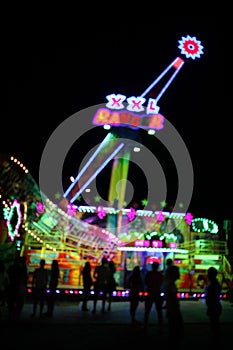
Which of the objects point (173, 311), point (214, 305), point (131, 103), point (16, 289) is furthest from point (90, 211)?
point (173, 311)

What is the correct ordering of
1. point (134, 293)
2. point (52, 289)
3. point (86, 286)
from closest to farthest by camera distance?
point (134, 293), point (52, 289), point (86, 286)

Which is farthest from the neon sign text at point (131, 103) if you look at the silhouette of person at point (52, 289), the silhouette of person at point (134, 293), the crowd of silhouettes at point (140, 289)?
the silhouette of person at point (134, 293)

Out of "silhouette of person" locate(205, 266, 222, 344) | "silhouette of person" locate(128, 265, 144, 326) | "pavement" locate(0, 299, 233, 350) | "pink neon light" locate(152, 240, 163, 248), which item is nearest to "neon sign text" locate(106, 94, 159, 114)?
"pink neon light" locate(152, 240, 163, 248)

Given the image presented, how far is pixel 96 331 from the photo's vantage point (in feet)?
33.0

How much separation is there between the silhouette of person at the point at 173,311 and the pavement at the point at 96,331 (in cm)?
24

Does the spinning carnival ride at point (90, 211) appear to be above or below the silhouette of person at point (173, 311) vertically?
above

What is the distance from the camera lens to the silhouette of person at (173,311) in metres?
7.85

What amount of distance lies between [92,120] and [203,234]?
1026 cm

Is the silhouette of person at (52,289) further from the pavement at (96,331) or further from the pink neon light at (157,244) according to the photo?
the pink neon light at (157,244)

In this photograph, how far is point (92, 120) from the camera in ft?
83.1

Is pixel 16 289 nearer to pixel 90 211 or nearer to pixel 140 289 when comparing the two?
pixel 140 289

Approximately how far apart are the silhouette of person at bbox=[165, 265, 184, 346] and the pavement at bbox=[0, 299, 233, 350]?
0.24 metres

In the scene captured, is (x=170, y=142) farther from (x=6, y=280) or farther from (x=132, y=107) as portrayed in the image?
(x=6, y=280)

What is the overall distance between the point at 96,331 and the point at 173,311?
9.16ft
